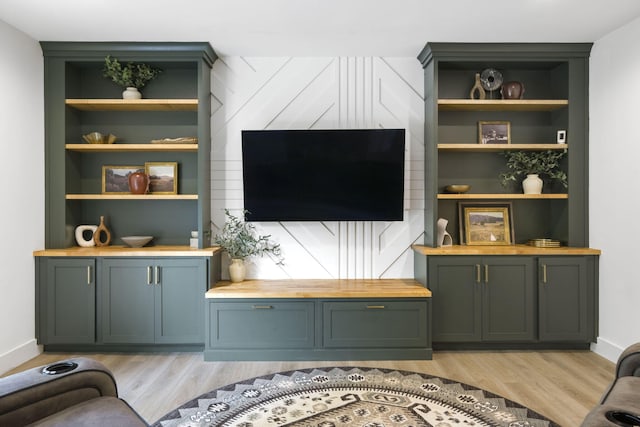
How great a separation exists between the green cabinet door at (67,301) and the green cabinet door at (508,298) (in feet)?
10.8

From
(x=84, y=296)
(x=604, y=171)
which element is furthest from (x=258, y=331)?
(x=604, y=171)

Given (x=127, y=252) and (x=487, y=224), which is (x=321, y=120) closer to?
(x=487, y=224)

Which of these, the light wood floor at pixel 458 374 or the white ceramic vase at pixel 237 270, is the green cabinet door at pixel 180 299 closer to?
the light wood floor at pixel 458 374

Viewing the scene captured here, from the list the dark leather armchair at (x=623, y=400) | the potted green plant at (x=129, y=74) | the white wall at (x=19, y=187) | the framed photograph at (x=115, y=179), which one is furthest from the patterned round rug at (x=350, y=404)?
the potted green plant at (x=129, y=74)

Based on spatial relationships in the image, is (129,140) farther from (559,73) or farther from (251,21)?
(559,73)

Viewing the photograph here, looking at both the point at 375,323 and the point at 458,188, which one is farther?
the point at 458,188

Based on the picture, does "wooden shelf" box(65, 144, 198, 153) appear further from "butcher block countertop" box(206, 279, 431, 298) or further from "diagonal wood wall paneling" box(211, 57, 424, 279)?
"butcher block countertop" box(206, 279, 431, 298)

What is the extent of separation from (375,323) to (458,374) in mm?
706

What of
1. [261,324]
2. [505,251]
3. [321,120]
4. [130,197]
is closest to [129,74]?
[130,197]

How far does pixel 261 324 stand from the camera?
3.30 m

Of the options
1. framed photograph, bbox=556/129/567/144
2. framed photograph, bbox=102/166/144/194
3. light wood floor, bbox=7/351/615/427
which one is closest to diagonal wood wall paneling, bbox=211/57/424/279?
framed photograph, bbox=102/166/144/194

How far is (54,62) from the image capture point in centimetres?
353

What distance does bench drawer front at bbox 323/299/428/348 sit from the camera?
10.8ft

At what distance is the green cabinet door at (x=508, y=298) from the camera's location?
11.3 feet
